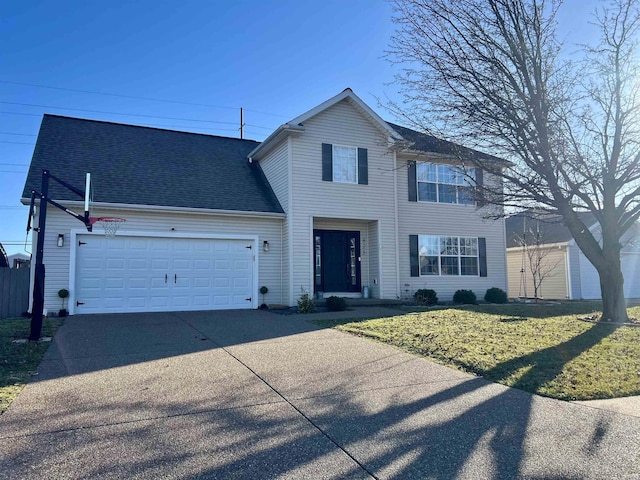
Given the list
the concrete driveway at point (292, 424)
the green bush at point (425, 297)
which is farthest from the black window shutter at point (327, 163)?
the concrete driveway at point (292, 424)

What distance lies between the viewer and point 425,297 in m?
14.3

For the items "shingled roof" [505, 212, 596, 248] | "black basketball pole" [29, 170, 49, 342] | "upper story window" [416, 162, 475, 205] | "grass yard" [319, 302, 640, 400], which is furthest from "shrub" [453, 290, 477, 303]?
"black basketball pole" [29, 170, 49, 342]

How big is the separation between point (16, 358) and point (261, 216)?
8.11 m

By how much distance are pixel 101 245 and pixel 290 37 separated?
25.3 ft

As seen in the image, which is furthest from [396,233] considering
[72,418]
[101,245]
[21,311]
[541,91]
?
[72,418]

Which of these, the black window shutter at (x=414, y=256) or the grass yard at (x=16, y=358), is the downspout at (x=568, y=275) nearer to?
the black window shutter at (x=414, y=256)

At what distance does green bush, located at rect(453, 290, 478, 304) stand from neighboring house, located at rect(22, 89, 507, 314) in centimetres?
86

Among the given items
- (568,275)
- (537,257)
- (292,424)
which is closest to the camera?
(292,424)

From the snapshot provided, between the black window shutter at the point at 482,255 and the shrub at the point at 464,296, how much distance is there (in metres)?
1.90

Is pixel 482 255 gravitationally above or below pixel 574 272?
above

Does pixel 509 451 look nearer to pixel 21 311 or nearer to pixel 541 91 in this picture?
pixel 541 91

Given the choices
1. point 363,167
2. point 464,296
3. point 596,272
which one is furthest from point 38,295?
point 596,272

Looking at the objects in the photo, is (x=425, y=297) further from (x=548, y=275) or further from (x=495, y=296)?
(x=548, y=275)

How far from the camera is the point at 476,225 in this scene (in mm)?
17000
